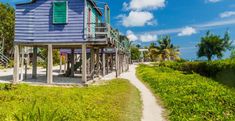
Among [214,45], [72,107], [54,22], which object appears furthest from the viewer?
[214,45]

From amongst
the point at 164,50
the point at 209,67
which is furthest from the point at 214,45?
the point at 209,67

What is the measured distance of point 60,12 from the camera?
20.7 meters

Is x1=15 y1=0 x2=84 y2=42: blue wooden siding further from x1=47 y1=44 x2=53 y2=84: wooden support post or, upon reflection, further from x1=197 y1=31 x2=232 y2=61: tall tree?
x1=197 y1=31 x2=232 y2=61: tall tree

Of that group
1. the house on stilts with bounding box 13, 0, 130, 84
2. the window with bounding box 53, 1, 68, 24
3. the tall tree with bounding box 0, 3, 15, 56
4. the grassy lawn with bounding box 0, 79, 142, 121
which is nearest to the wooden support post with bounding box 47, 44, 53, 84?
the house on stilts with bounding box 13, 0, 130, 84

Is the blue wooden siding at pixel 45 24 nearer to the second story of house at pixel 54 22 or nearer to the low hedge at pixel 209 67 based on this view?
the second story of house at pixel 54 22

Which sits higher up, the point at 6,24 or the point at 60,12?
the point at 6,24

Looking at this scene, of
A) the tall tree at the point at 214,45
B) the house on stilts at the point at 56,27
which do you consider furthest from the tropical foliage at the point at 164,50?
the house on stilts at the point at 56,27

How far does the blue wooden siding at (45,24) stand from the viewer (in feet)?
67.4

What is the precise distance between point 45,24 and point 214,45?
56.7 m

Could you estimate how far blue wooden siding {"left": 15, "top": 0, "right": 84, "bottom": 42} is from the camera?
20531 millimetres

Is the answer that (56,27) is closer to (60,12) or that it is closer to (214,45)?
(60,12)

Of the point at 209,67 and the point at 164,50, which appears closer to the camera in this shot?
the point at 209,67

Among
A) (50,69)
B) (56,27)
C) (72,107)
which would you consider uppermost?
(56,27)

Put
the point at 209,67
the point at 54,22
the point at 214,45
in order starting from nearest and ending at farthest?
the point at 54,22 → the point at 209,67 → the point at 214,45
